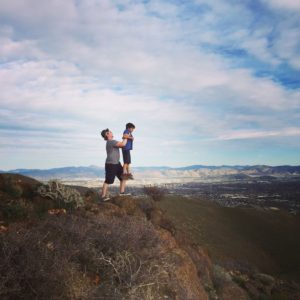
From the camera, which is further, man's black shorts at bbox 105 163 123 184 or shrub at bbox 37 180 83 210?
man's black shorts at bbox 105 163 123 184

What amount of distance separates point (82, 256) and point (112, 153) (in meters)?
5.53

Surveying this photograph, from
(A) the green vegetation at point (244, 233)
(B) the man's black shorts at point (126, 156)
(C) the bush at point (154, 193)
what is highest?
(B) the man's black shorts at point (126, 156)

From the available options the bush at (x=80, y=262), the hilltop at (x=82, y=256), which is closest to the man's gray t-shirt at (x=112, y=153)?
the hilltop at (x=82, y=256)

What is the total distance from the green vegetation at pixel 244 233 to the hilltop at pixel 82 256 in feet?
60.0

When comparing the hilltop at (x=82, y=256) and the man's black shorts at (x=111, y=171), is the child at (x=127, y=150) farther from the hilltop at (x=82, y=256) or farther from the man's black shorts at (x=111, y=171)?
the hilltop at (x=82, y=256)

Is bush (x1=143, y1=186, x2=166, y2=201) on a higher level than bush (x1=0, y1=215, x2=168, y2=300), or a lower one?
higher

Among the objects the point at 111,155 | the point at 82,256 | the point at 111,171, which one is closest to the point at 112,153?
the point at 111,155

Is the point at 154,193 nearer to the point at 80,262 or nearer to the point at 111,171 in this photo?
the point at 111,171

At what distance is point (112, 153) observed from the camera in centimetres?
1100

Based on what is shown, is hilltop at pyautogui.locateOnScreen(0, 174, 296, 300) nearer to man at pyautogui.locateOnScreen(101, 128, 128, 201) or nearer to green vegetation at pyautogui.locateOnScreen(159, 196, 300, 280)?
man at pyautogui.locateOnScreen(101, 128, 128, 201)

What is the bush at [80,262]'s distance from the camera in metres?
4.36

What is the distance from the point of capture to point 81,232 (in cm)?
608

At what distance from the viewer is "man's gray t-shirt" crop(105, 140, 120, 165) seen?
430 inches

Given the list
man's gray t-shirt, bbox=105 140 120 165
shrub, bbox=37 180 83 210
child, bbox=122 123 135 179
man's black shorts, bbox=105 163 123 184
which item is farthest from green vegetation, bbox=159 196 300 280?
shrub, bbox=37 180 83 210
